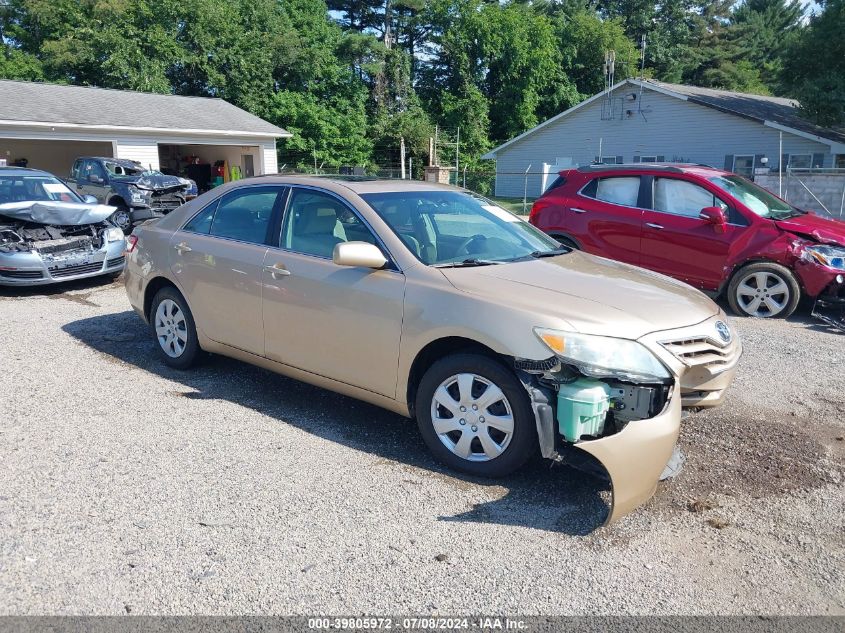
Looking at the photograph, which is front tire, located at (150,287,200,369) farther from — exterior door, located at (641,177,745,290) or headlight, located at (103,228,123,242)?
exterior door, located at (641,177,745,290)

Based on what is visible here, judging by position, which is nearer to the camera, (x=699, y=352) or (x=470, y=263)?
(x=699, y=352)

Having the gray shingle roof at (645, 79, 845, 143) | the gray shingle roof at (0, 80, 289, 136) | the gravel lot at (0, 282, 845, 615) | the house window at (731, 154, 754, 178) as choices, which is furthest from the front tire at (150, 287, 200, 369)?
the house window at (731, 154, 754, 178)

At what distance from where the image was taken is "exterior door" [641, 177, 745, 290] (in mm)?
8164

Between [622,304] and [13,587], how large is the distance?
317cm

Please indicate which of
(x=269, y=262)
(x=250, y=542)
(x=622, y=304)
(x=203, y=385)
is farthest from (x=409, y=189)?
(x=250, y=542)

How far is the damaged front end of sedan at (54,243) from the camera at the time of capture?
8.70 metres

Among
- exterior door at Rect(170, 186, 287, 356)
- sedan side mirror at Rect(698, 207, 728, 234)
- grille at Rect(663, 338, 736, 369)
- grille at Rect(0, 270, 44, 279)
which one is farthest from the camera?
grille at Rect(0, 270, 44, 279)

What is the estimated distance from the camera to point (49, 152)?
1222 inches

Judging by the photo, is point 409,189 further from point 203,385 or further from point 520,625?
point 520,625

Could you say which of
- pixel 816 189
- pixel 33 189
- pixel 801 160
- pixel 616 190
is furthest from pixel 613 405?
pixel 801 160

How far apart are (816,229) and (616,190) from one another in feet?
7.61

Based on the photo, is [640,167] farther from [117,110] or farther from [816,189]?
[117,110]

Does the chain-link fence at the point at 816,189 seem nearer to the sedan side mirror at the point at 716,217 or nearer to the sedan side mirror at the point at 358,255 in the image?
the sedan side mirror at the point at 716,217

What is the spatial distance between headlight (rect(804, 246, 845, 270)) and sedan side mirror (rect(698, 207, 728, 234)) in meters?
0.91
